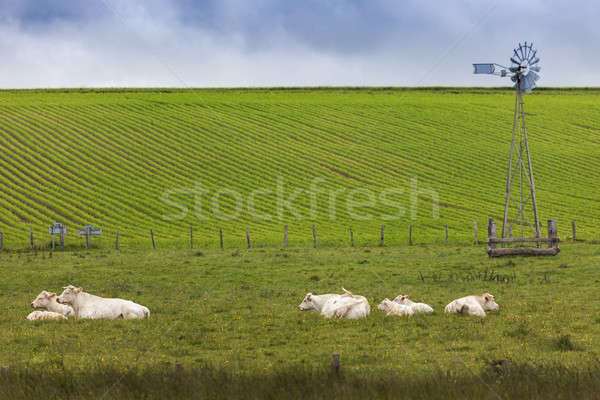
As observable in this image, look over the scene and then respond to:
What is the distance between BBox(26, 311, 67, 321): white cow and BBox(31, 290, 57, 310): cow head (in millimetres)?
796

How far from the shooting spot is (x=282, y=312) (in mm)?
18047

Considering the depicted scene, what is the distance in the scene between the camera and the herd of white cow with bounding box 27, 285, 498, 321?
16.8 meters

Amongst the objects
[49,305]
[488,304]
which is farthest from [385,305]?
[49,305]

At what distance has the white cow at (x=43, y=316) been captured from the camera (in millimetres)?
17031

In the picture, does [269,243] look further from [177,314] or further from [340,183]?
[177,314]

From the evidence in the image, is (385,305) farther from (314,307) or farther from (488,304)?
(488,304)

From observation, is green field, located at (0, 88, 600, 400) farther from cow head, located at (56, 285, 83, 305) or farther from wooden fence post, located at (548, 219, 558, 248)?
wooden fence post, located at (548, 219, 558, 248)

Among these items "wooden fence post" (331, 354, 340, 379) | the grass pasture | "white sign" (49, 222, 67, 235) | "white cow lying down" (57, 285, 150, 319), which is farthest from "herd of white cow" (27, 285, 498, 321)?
"white sign" (49, 222, 67, 235)

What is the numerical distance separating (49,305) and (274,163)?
4975 centimetres

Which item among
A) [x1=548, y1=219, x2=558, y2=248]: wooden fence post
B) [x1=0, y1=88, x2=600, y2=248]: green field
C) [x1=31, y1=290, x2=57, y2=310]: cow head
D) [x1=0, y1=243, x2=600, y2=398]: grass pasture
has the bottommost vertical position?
[x1=0, y1=243, x2=600, y2=398]: grass pasture

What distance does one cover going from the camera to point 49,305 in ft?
59.5

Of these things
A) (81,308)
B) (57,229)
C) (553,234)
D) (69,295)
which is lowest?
(81,308)

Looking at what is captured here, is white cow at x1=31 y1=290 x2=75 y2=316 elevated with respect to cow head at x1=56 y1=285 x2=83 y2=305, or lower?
lower

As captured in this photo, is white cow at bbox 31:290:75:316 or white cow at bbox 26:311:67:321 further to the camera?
white cow at bbox 31:290:75:316
